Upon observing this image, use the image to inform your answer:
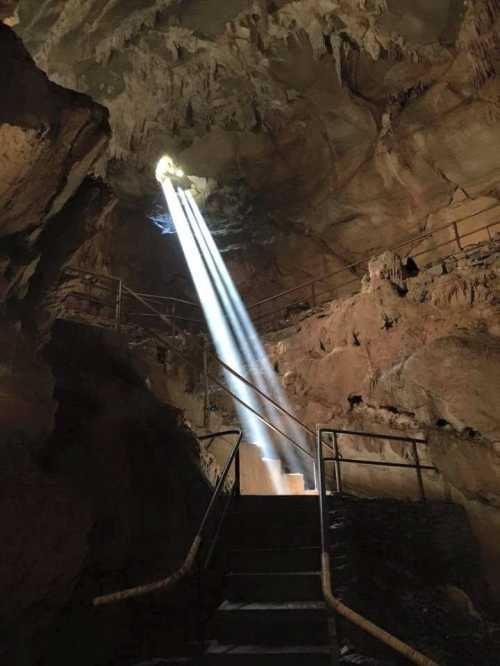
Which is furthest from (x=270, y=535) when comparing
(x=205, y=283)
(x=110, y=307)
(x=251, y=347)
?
(x=205, y=283)

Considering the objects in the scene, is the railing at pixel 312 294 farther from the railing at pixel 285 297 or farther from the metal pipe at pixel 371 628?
the metal pipe at pixel 371 628

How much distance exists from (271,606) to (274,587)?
1.27 ft

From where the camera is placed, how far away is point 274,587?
458 cm

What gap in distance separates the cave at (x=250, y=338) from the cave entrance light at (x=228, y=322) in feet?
0.32

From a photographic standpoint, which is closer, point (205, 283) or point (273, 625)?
point (273, 625)

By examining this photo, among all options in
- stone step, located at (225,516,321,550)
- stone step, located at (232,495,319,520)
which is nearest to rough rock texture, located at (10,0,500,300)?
stone step, located at (232,495,319,520)

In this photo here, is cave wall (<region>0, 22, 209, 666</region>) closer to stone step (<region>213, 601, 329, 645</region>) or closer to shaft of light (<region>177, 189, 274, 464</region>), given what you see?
stone step (<region>213, 601, 329, 645</region>)

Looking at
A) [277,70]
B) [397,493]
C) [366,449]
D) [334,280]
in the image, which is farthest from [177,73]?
[397,493]

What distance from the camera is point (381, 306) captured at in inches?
416

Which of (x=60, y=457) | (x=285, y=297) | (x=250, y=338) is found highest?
(x=285, y=297)

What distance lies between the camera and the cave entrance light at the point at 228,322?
12.2m

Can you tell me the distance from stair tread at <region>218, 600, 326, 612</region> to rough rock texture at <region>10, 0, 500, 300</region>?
1222 centimetres

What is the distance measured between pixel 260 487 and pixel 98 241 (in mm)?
9932

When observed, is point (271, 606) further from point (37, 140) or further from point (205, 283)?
point (205, 283)
